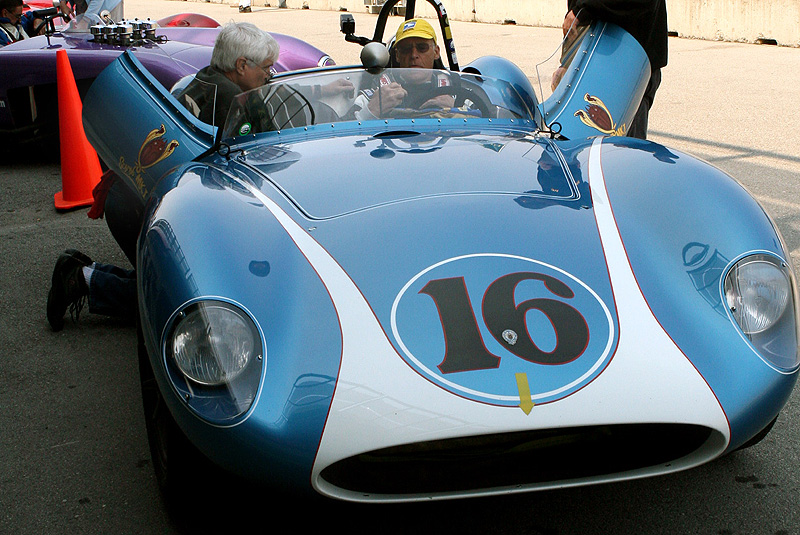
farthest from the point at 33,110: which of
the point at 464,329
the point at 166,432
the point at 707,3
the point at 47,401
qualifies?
the point at 707,3

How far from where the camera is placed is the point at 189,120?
3.41 meters

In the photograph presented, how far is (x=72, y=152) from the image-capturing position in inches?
222

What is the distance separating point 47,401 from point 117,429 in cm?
39

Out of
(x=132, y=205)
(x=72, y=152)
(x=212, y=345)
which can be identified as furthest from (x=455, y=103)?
(x=72, y=152)

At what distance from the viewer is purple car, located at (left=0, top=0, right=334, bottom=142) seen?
237 inches

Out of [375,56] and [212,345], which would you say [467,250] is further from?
[375,56]

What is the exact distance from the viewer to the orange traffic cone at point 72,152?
5574 mm

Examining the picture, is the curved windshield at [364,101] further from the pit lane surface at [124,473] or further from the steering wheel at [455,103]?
the pit lane surface at [124,473]

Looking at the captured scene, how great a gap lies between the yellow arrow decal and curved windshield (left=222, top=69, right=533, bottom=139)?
158cm

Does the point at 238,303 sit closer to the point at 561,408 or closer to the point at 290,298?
the point at 290,298

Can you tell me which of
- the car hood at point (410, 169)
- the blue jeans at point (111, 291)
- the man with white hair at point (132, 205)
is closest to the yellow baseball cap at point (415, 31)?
the man with white hair at point (132, 205)

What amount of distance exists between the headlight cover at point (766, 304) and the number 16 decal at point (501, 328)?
0.34 m

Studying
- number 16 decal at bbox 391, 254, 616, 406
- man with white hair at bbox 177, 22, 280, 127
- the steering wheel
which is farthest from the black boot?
number 16 decal at bbox 391, 254, 616, 406

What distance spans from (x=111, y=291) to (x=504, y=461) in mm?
2382
